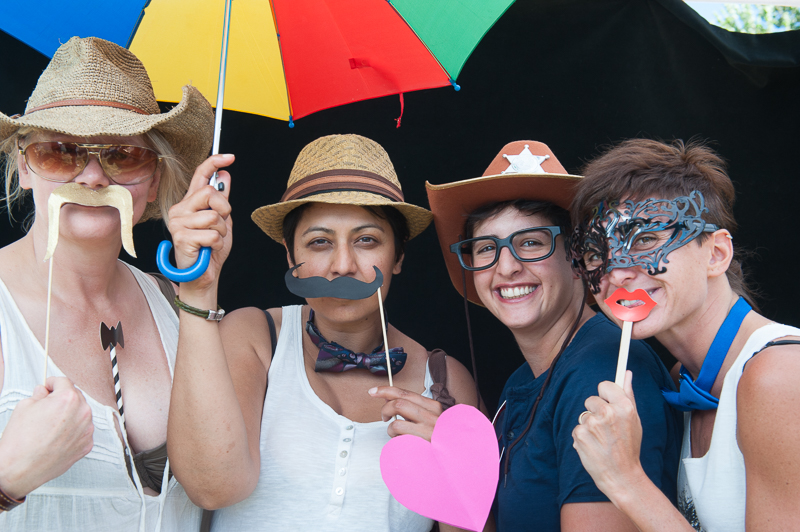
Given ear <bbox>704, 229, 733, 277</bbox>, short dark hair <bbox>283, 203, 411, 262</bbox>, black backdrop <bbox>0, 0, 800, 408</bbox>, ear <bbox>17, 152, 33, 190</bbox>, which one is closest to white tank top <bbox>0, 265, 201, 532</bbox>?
ear <bbox>17, 152, 33, 190</bbox>

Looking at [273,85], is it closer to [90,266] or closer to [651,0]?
[90,266]

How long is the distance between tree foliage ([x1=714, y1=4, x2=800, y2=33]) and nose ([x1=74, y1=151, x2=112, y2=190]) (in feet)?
9.11

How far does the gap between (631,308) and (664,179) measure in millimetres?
379

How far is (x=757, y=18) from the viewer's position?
2988mm

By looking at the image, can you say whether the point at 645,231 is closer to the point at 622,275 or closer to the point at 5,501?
the point at 622,275

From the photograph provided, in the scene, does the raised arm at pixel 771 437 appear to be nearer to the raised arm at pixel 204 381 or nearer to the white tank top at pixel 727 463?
the white tank top at pixel 727 463

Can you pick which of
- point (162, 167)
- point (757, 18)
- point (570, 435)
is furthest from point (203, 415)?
point (757, 18)

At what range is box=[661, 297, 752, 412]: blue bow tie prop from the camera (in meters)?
1.58

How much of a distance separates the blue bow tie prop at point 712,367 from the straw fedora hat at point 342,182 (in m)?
1.04

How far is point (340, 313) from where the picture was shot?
6.91 feet

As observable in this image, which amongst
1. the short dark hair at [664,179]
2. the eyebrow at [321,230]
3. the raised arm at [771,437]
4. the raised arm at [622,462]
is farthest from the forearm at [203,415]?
the raised arm at [771,437]

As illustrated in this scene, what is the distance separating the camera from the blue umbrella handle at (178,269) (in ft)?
5.18

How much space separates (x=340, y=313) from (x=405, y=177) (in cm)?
164

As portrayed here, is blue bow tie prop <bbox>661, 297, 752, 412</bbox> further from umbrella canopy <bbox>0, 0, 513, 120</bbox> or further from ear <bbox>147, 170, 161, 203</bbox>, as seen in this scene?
ear <bbox>147, 170, 161, 203</bbox>
